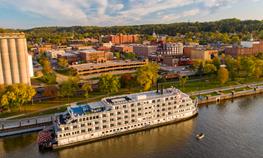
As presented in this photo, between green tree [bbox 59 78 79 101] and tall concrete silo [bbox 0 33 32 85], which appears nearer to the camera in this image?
green tree [bbox 59 78 79 101]

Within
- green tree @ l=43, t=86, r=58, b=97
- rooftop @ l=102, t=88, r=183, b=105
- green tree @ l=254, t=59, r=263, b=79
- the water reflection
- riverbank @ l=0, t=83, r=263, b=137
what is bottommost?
the water reflection

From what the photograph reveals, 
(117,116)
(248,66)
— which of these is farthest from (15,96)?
(248,66)

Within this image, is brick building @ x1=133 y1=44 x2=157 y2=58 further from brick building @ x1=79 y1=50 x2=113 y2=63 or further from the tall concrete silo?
the tall concrete silo

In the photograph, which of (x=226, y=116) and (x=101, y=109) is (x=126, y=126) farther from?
(x=226, y=116)

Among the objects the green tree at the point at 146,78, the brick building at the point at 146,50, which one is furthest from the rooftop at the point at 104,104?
the brick building at the point at 146,50

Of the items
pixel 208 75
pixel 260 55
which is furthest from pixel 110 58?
pixel 260 55

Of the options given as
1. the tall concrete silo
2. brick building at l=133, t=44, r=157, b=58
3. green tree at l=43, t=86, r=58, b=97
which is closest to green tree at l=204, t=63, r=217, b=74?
green tree at l=43, t=86, r=58, b=97

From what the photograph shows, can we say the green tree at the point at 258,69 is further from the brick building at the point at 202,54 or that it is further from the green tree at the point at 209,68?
the brick building at the point at 202,54
